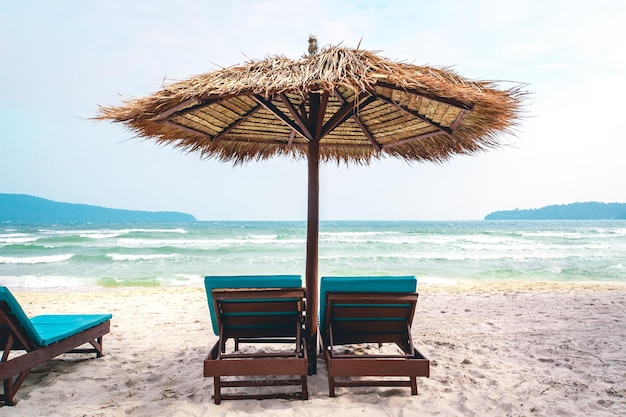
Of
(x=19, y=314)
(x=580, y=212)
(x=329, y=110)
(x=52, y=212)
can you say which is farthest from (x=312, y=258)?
(x=580, y=212)

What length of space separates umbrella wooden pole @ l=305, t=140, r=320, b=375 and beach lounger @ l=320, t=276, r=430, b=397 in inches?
6.5

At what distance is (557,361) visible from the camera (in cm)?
353

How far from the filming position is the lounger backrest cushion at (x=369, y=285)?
9.29ft

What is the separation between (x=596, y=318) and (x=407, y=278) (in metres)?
3.84

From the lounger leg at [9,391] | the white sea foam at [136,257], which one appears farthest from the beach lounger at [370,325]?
the white sea foam at [136,257]

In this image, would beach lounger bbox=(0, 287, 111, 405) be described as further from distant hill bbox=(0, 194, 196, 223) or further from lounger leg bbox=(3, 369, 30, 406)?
distant hill bbox=(0, 194, 196, 223)

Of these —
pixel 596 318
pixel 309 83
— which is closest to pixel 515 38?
pixel 596 318

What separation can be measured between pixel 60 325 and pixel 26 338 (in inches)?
23.8

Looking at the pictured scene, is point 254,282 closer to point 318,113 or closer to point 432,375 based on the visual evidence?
point 318,113

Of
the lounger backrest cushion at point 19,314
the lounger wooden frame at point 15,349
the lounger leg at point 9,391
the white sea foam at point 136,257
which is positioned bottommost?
the white sea foam at point 136,257

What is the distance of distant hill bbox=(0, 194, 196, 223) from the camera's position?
63.9m

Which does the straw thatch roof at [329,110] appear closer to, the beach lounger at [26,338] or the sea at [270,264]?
the beach lounger at [26,338]

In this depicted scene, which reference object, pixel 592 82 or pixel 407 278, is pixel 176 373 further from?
pixel 592 82

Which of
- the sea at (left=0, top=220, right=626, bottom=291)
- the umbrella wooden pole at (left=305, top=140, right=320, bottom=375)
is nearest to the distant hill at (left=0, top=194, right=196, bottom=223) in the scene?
the sea at (left=0, top=220, right=626, bottom=291)
